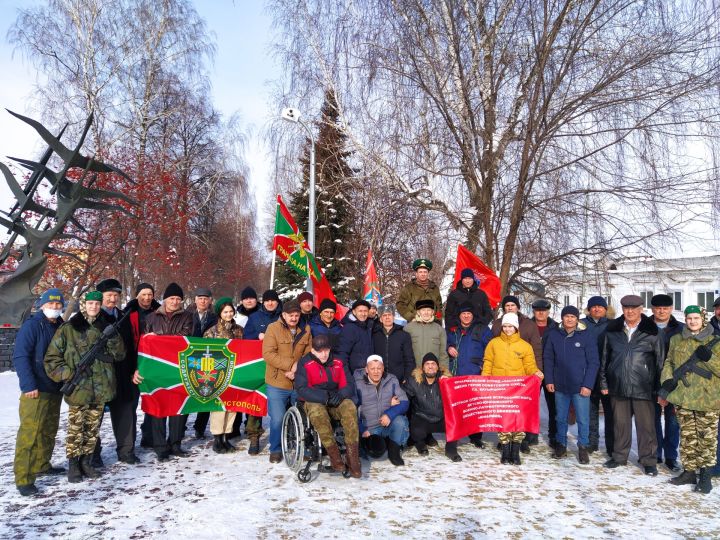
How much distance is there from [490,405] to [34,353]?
191 inches

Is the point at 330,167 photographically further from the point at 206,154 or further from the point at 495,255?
the point at 206,154

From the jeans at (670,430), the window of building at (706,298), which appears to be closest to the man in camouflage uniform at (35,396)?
the jeans at (670,430)

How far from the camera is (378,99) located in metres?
9.92

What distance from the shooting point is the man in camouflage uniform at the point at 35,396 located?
16.5ft

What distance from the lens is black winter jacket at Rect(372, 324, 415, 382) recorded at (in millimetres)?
6766

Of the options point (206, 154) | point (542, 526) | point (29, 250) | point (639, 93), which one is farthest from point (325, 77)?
point (206, 154)

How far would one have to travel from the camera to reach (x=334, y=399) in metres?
5.54

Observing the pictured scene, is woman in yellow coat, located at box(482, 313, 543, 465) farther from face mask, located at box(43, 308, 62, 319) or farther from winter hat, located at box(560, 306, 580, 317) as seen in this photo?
face mask, located at box(43, 308, 62, 319)

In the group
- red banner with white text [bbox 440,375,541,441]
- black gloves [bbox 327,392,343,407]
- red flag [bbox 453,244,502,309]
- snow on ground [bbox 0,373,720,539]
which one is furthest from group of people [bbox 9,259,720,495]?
red flag [bbox 453,244,502,309]

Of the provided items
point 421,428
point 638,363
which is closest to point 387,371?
point 421,428

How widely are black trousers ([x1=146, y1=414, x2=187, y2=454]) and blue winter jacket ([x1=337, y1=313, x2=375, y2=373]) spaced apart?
207 cm

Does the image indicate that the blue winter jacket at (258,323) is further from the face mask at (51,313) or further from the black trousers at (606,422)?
the black trousers at (606,422)

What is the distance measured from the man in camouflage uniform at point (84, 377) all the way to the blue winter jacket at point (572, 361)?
506cm

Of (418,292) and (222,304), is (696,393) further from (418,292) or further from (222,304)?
(222,304)
